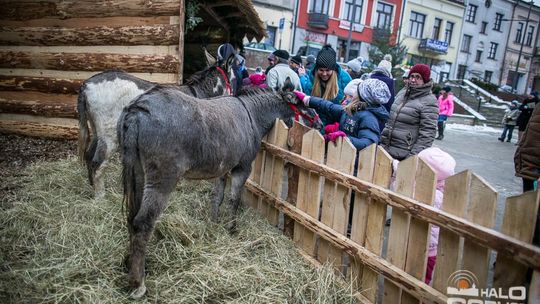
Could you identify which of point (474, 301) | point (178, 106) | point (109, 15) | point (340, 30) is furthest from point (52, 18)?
point (340, 30)

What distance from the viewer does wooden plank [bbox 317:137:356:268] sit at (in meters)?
3.17

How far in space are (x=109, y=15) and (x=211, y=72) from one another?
7.80 ft

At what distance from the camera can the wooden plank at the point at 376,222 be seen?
281 cm

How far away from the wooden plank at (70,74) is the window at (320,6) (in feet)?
97.4

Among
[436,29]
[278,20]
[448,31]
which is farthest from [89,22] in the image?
[448,31]

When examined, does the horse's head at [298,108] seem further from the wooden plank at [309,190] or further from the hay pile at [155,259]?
the hay pile at [155,259]

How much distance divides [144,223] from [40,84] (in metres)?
5.45

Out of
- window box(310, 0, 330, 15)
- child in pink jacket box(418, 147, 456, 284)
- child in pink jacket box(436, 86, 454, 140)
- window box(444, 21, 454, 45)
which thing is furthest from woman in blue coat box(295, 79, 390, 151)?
window box(444, 21, 454, 45)

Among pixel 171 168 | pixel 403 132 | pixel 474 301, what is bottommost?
pixel 474 301

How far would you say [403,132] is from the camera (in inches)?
158

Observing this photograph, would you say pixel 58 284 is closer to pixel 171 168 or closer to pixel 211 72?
pixel 171 168

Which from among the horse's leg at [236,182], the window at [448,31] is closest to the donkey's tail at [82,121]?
the horse's leg at [236,182]

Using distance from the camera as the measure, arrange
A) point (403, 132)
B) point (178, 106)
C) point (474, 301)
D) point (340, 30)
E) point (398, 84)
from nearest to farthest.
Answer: point (474, 301) → point (178, 106) → point (403, 132) → point (398, 84) → point (340, 30)

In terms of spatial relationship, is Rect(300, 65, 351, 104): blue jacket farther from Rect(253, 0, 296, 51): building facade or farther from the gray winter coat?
Rect(253, 0, 296, 51): building facade
